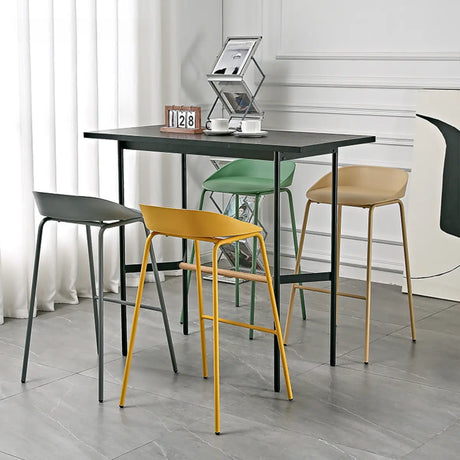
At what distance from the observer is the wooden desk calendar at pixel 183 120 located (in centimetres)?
375

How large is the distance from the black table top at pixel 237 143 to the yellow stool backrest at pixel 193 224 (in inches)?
13.2

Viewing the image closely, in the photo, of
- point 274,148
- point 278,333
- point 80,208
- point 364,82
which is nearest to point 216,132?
point 274,148

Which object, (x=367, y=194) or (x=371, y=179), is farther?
(x=371, y=179)

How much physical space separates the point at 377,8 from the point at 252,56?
78 centimetres

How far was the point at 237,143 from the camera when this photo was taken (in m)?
3.36

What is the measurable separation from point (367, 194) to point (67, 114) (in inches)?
68.6

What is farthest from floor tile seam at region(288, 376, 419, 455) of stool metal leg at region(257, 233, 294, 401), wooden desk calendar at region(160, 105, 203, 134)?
wooden desk calendar at region(160, 105, 203, 134)

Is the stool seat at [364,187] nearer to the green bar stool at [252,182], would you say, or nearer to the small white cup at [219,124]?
the green bar stool at [252,182]

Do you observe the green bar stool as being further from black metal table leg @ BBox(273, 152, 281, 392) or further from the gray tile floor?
black metal table leg @ BBox(273, 152, 281, 392)

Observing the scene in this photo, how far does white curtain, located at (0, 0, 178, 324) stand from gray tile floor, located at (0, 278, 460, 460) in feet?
1.08

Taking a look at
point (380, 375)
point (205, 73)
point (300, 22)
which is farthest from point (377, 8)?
point (380, 375)

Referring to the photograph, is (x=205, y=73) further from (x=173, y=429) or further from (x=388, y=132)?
(x=173, y=429)

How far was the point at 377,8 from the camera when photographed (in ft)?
16.6

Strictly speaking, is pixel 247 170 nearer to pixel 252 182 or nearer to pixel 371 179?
pixel 252 182
